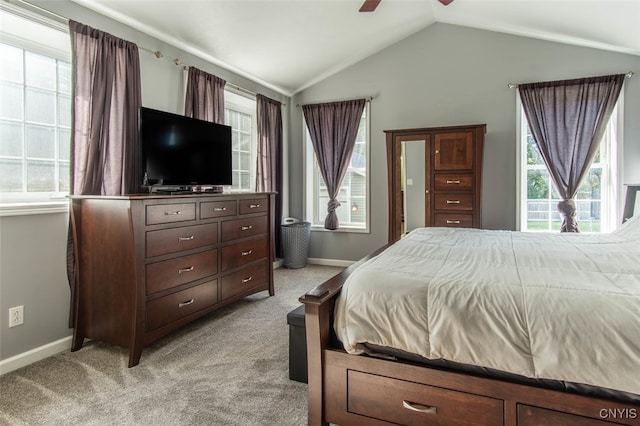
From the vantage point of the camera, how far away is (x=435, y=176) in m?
4.15

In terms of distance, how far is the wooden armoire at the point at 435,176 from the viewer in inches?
158

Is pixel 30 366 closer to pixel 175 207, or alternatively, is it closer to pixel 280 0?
pixel 175 207

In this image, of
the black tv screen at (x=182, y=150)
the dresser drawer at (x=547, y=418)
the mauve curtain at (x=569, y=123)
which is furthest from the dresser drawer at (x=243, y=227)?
the mauve curtain at (x=569, y=123)

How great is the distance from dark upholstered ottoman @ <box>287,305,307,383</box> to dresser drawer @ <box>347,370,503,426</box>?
1.71 feet

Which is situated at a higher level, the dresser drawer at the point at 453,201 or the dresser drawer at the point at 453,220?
the dresser drawer at the point at 453,201

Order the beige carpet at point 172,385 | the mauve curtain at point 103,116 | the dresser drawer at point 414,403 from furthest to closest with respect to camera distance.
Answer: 1. the mauve curtain at point 103,116
2. the beige carpet at point 172,385
3. the dresser drawer at point 414,403

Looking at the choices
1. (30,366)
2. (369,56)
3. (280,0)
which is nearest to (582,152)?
(369,56)

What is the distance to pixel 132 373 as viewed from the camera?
2.17 m

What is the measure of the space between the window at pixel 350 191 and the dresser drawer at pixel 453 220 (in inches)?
43.1

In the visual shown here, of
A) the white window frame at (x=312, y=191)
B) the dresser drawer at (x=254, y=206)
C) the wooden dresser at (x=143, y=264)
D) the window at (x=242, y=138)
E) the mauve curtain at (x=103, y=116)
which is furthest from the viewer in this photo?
the white window frame at (x=312, y=191)

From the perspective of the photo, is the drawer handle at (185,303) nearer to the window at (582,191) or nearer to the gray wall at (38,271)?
the gray wall at (38,271)

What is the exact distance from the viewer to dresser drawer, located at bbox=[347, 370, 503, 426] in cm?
132

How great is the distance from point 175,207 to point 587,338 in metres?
2.36

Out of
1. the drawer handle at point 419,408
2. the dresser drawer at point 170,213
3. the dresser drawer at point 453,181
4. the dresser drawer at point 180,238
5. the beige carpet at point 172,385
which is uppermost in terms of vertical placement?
the dresser drawer at point 453,181
